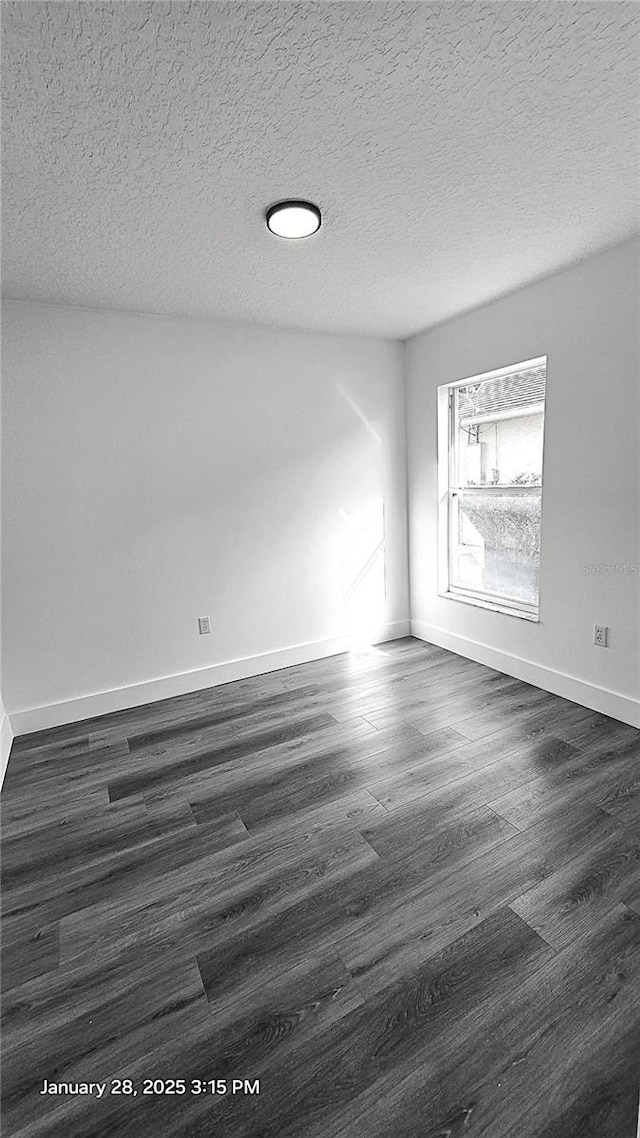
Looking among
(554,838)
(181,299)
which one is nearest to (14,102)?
(181,299)

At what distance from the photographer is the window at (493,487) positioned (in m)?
3.23

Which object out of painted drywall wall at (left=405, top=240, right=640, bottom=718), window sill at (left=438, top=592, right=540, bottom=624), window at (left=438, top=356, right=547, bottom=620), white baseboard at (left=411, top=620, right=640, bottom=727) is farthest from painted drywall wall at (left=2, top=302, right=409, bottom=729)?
painted drywall wall at (left=405, top=240, right=640, bottom=718)

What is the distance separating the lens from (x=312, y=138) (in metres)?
1.57

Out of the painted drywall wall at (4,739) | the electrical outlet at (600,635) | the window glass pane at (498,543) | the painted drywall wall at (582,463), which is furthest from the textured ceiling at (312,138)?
the painted drywall wall at (4,739)

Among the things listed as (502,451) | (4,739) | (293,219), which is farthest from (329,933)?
(502,451)

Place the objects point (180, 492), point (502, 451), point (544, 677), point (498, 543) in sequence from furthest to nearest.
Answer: point (498, 543)
point (502, 451)
point (180, 492)
point (544, 677)

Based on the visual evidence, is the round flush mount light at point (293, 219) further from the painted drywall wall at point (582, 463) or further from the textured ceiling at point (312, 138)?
the painted drywall wall at point (582, 463)

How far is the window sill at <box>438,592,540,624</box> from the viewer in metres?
3.28

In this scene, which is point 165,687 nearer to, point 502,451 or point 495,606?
point 495,606

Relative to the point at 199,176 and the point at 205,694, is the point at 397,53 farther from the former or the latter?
the point at 205,694

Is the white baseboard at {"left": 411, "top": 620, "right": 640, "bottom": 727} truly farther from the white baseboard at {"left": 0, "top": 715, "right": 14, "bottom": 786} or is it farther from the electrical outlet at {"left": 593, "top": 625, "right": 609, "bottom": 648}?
the white baseboard at {"left": 0, "top": 715, "right": 14, "bottom": 786}

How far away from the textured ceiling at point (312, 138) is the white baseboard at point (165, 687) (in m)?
2.37

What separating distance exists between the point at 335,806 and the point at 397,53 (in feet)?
8.31

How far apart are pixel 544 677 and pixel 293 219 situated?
2.86m
